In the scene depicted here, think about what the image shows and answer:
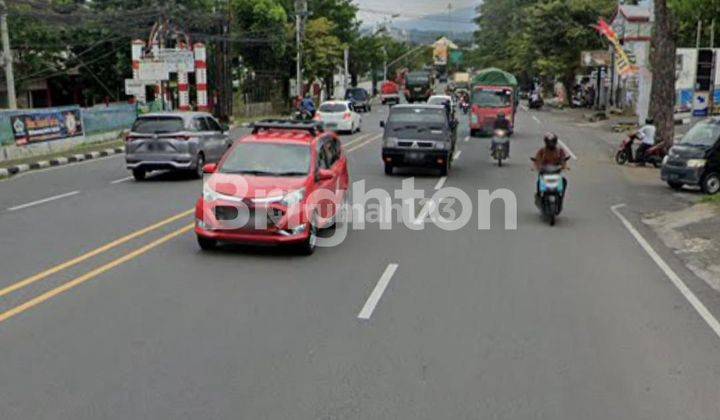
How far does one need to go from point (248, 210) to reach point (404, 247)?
2672mm

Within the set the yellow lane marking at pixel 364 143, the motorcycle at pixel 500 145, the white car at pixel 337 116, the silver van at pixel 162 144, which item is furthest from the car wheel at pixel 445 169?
the white car at pixel 337 116

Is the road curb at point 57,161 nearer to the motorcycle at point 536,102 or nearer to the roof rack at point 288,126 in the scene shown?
the roof rack at point 288,126

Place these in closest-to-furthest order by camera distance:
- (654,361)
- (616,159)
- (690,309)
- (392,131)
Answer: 1. (654,361)
2. (690,309)
3. (392,131)
4. (616,159)

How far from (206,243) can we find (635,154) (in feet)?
59.5

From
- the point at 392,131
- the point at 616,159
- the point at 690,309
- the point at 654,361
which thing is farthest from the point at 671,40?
the point at 654,361

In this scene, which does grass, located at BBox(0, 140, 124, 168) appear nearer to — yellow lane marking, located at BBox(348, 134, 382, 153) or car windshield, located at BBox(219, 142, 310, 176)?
yellow lane marking, located at BBox(348, 134, 382, 153)

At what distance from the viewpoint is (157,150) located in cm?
1956

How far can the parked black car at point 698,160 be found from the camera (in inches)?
724

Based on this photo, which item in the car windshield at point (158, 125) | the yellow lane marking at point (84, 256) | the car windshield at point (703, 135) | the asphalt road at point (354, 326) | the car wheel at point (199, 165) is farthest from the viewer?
the car wheel at point (199, 165)

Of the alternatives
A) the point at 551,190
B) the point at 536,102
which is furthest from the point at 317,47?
the point at 551,190

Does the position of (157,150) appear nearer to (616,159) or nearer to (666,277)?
(666,277)

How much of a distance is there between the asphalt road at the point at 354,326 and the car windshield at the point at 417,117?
819 cm

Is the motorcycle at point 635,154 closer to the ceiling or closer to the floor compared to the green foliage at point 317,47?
closer to the floor

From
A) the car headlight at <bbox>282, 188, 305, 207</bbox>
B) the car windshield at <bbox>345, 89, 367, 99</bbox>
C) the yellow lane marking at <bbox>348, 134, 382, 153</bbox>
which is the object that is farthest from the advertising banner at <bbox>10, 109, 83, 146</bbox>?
the car windshield at <bbox>345, 89, 367, 99</bbox>
